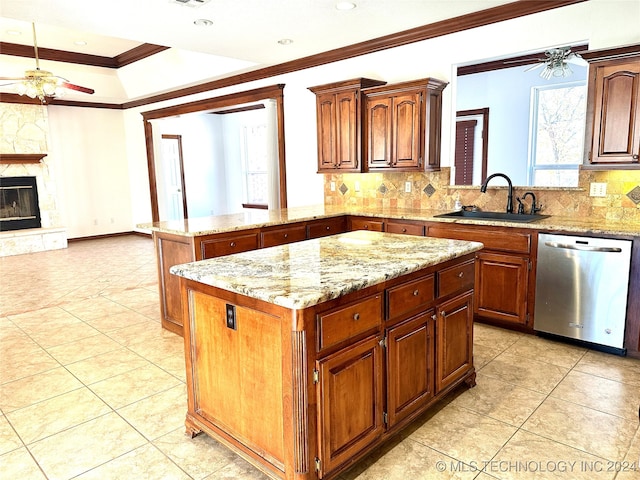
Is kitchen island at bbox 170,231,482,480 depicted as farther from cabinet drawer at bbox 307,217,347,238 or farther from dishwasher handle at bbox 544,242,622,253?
cabinet drawer at bbox 307,217,347,238

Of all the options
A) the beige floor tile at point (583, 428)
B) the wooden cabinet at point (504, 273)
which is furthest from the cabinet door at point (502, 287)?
the beige floor tile at point (583, 428)

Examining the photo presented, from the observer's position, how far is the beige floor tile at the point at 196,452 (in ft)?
6.88

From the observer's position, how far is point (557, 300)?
134 inches

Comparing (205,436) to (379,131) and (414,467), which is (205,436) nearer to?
(414,467)

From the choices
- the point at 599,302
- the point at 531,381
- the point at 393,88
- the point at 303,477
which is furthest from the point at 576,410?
the point at 393,88

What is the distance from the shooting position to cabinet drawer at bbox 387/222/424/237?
4.14 meters

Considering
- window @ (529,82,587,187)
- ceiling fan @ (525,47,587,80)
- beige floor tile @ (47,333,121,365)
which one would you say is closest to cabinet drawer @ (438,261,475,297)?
window @ (529,82,587,187)

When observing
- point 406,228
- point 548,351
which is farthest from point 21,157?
point 548,351

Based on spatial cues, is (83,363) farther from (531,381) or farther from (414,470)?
(531,381)

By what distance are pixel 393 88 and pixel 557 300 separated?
245 centimetres

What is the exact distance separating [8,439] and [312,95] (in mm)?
4555

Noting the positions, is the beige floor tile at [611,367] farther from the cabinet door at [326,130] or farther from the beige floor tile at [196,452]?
the cabinet door at [326,130]

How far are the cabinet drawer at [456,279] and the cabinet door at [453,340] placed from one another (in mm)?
56

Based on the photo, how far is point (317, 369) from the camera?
175 cm
